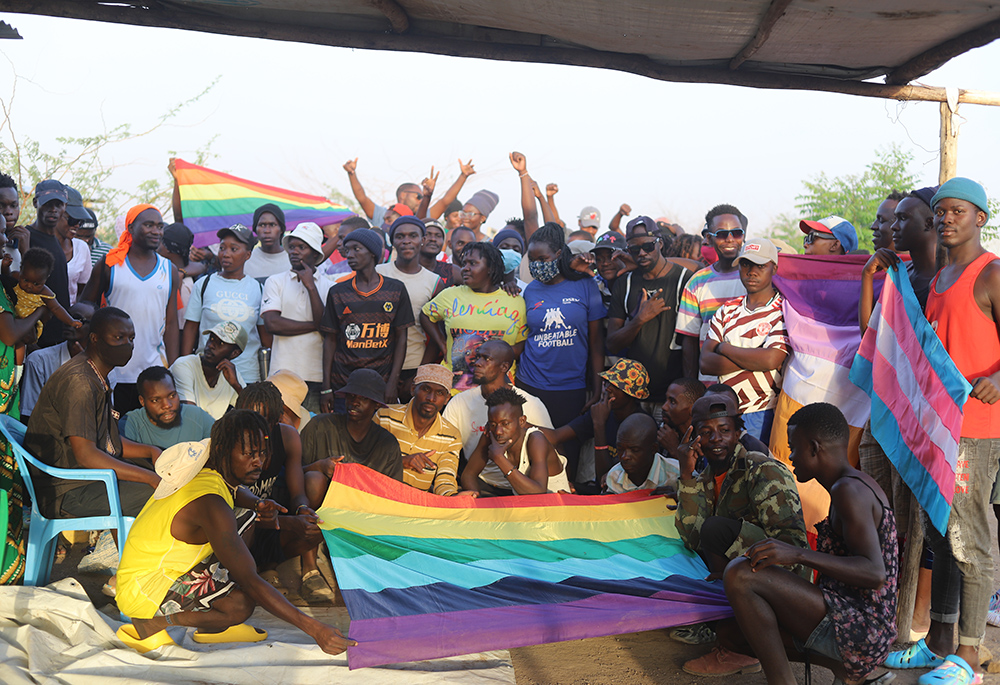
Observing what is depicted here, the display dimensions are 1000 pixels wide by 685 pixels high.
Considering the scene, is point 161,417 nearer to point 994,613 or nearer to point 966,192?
point 966,192

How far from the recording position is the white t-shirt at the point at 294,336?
5.80 metres

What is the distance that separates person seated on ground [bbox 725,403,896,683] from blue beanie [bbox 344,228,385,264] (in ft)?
11.5

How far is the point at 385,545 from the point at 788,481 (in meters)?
1.94

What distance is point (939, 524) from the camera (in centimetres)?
343

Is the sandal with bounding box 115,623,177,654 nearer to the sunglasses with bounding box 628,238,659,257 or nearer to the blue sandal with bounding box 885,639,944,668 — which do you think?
the blue sandal with bounding box 885,639,944,668

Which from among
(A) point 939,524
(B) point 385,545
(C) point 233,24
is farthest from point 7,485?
(A) point 939,524

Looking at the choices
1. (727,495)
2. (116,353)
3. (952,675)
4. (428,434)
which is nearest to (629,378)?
(428,434)

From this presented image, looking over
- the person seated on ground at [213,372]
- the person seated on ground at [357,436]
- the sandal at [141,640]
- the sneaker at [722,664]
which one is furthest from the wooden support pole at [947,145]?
the sandal at [141,640]

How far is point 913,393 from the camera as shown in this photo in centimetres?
371

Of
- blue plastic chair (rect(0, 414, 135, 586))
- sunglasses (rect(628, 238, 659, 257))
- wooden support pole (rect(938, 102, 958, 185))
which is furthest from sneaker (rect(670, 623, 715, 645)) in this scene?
wooden support pole (rect(938, 102, 958, 185))

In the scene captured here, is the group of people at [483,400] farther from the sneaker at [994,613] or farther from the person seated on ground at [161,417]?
the sneaker at [994,613]

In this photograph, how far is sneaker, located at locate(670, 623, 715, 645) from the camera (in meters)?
3.84

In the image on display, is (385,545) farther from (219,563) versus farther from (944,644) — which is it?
(944,644)

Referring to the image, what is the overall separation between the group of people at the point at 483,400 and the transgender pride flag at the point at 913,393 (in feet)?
0.31
